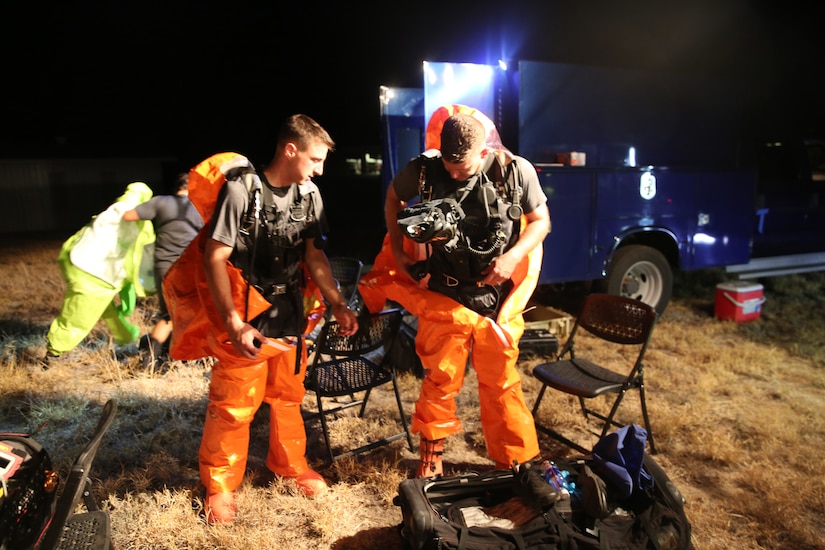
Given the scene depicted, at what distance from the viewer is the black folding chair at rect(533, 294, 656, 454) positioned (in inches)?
119

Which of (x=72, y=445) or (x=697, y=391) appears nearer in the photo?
(x=72, y=445)

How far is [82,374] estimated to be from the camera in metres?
4.25

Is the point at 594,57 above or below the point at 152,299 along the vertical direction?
above

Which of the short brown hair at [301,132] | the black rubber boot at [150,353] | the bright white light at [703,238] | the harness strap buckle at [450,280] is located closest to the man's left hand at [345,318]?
the harness strap buckle at [450,280]

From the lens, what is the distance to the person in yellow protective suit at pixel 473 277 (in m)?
2.49

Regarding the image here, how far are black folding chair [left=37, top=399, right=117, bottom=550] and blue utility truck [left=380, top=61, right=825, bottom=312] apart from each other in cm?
397

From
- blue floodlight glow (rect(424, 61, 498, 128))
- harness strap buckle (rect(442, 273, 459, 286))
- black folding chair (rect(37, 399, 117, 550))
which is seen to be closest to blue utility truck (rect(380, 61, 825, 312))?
blue floodlight glow (rect(424, 61, 498, 128))

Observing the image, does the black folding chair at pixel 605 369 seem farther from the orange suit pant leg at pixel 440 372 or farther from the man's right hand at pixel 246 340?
the man's right hand at pixel 246 340

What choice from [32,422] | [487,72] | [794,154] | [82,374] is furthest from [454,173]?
[794,154]

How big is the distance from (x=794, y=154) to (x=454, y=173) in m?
6.01

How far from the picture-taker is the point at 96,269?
13.0 ft

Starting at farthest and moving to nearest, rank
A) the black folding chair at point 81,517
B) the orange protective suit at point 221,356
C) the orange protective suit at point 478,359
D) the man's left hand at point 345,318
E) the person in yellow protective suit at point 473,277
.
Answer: the man's left hand at point 345,318, the orange protective suit at point 478,359, the person in yellow protective suit at point 473,277, the orange protective suit at point 221,356, the black folding chair at point 81,517

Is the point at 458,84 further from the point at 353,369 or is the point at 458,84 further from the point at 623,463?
the point at 623,463

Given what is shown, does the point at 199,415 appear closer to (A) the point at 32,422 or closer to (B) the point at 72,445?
(B) the point at 72,445
